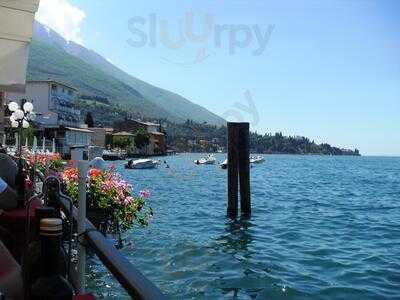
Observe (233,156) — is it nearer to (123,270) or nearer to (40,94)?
(123,270)

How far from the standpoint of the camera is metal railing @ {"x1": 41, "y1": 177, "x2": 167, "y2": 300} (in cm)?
186

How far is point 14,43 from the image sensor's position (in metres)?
6.23

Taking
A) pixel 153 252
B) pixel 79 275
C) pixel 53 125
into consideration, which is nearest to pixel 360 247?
pixel 153 252

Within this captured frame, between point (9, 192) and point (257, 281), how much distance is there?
649cm

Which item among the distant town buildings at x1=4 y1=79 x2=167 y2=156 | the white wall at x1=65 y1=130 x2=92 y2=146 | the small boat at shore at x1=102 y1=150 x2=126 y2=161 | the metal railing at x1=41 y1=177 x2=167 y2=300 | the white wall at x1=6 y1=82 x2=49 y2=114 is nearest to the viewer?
the metal railing at x1=41 y1=177 x2=167 y2=300

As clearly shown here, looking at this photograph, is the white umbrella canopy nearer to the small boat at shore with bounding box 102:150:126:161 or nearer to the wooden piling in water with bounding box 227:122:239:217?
the wooden piling in water with bounding box 227:122:239:217

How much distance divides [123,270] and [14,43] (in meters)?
4.89

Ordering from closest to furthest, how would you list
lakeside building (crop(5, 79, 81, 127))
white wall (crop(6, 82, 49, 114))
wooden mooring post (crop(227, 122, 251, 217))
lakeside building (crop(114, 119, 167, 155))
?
wooden mooring post (crop(227, 122, 251, 217)) → lakeside building (crop(5, 79, 81, 127)) → white wall (crop(6, 82, 49, 114)) → lakeside building (crop(114, 119, 167, 155))

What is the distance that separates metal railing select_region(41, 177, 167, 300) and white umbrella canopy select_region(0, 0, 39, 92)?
12.3ft

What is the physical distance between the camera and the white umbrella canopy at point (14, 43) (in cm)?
580

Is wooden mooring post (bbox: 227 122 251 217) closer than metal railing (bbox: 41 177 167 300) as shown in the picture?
No

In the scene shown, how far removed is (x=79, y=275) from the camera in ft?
10.8

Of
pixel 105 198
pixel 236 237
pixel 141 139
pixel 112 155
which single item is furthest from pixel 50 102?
pixel 105 198

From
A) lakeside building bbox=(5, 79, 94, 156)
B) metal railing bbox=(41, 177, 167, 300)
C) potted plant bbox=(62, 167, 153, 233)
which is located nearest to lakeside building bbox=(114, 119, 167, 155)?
lakeside building bbox=(5, 79, 94, 156)
